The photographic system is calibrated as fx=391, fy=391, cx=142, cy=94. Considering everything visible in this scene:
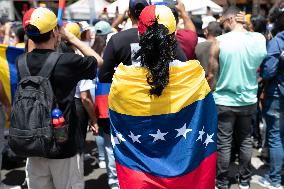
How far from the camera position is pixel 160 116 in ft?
8.20

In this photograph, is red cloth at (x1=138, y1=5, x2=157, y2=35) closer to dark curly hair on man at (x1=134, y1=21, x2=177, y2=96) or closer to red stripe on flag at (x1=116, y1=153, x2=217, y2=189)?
dark curly hair on man at (x1=134, y1=21, x2=177, y2=96)

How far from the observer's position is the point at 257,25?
244 inches

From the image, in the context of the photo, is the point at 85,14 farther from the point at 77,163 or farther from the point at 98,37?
the point at 77,163

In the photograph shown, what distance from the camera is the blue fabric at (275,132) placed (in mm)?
4281

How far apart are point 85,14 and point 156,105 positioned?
46.0 feet

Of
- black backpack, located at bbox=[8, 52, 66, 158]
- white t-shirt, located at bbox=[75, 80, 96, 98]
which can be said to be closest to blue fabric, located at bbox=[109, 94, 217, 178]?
black backpack, located at bbox=[8, 52, 66, 158]

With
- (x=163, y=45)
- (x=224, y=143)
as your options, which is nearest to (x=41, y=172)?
(x=163, y=45)

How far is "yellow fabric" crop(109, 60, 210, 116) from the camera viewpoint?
2.47m

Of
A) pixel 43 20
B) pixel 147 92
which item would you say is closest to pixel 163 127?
pixel 147 92

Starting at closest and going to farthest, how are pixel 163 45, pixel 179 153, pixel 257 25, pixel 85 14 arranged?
pixel 163 45
pixel 179 153
pixel 257 25
pixel 85 14

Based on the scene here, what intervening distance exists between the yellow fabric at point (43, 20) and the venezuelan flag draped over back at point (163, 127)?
603mm

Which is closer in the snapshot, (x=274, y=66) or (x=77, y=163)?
(x=77, y=163)

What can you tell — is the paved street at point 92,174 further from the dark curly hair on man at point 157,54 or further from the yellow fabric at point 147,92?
the dark curly hair on man at point 157,54

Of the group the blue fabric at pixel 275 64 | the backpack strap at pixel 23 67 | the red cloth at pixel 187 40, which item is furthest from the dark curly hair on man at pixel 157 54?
the blue fabric at pixel 275 64
